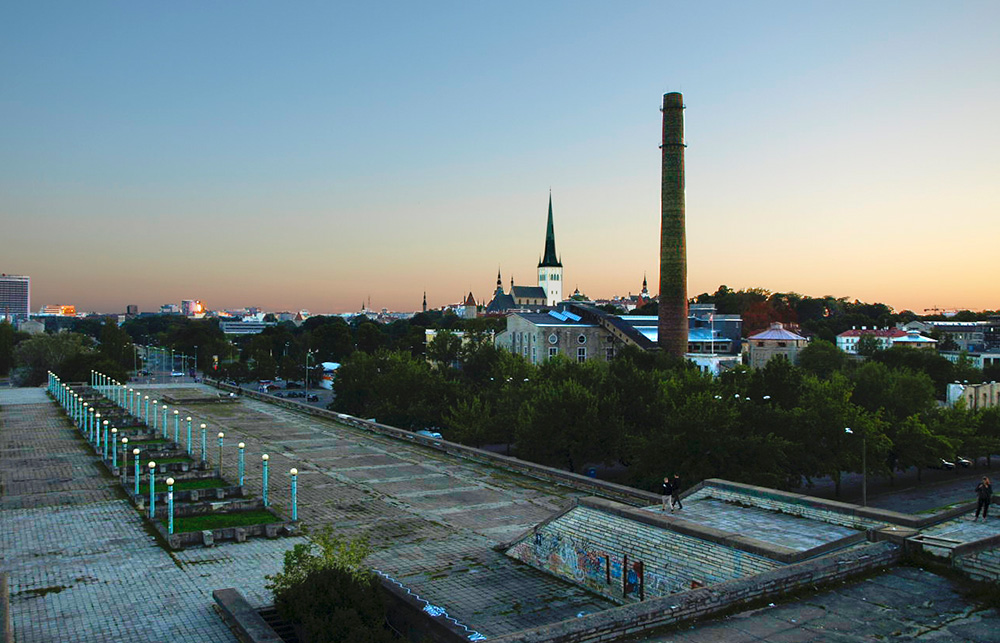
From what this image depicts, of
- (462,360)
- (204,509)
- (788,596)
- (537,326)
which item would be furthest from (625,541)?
(537,326)

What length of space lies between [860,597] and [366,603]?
894cm

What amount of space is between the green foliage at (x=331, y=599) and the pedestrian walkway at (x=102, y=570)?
193 cm

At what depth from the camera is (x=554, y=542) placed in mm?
21062

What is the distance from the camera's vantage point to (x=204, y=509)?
2661cm

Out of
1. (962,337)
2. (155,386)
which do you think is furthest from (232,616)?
(962,337)

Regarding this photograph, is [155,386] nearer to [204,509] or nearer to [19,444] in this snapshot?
[19,444]

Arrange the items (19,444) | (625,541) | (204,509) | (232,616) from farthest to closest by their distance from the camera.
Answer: (19,444), (204,509), (625,541), (232,616)

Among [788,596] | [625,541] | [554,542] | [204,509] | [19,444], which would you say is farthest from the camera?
[19,444]

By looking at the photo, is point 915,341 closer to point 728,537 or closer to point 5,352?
point 728,537

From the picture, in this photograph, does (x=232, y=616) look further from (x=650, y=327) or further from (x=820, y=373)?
(x=650, y=327)

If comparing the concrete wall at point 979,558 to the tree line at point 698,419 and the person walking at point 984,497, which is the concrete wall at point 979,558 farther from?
the tree line at point 698,419

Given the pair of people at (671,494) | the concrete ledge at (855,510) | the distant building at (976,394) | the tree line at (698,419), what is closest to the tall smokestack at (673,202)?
the tree line at (698,419)

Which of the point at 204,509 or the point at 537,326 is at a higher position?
the point at 537,326

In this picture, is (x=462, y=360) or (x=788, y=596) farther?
(x=462, y=360)
